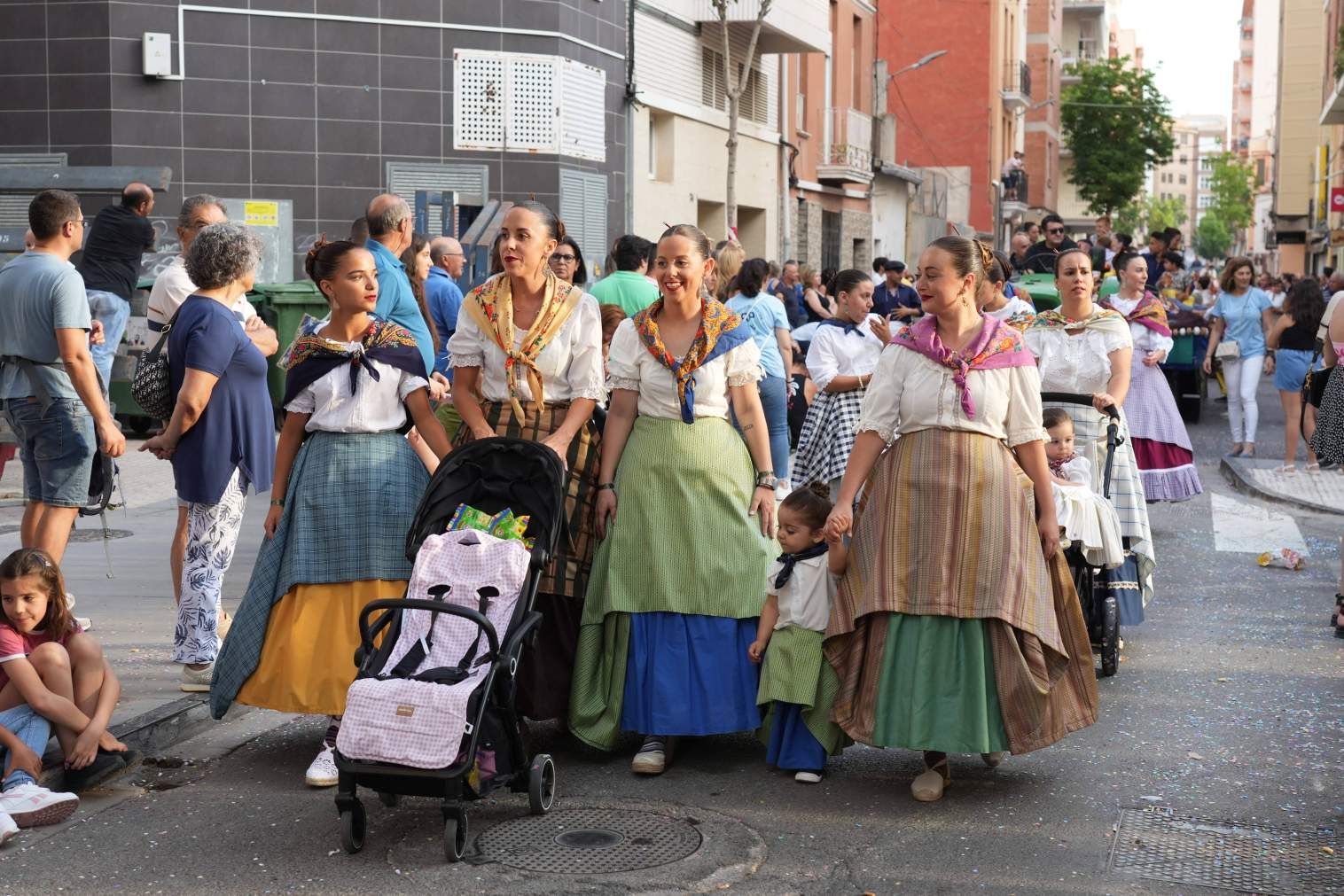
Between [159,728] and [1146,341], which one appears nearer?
[159,728]

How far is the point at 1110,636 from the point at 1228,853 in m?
2.41

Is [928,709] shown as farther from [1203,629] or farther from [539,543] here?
[1203,629]

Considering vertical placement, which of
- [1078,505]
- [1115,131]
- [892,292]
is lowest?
[1078,505]

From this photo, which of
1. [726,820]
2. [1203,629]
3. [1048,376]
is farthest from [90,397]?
[1203,629]

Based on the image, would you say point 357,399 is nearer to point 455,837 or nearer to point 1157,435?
point 455,837

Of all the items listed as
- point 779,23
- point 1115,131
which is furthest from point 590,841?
point 1115,131

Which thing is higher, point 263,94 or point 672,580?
point 263,94

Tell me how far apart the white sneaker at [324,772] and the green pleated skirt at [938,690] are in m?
1.89

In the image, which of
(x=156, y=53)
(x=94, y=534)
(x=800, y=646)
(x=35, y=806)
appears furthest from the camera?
(x=156, y=53)

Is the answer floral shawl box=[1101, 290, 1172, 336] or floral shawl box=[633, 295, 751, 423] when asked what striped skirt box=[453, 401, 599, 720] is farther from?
floral shawl box=[1101, 290, 1172, 336]

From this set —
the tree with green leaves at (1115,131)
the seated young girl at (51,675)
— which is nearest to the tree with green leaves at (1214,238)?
the tree with green leaves at (1115,131)

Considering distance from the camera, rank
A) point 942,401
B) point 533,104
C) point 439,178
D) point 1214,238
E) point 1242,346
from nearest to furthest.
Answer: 1. point 942,401
2. point 1242,346
3. point 439,178
4. point 533,104
5. point 1214,238

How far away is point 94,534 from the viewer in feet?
36.4

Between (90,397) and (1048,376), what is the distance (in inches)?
187
